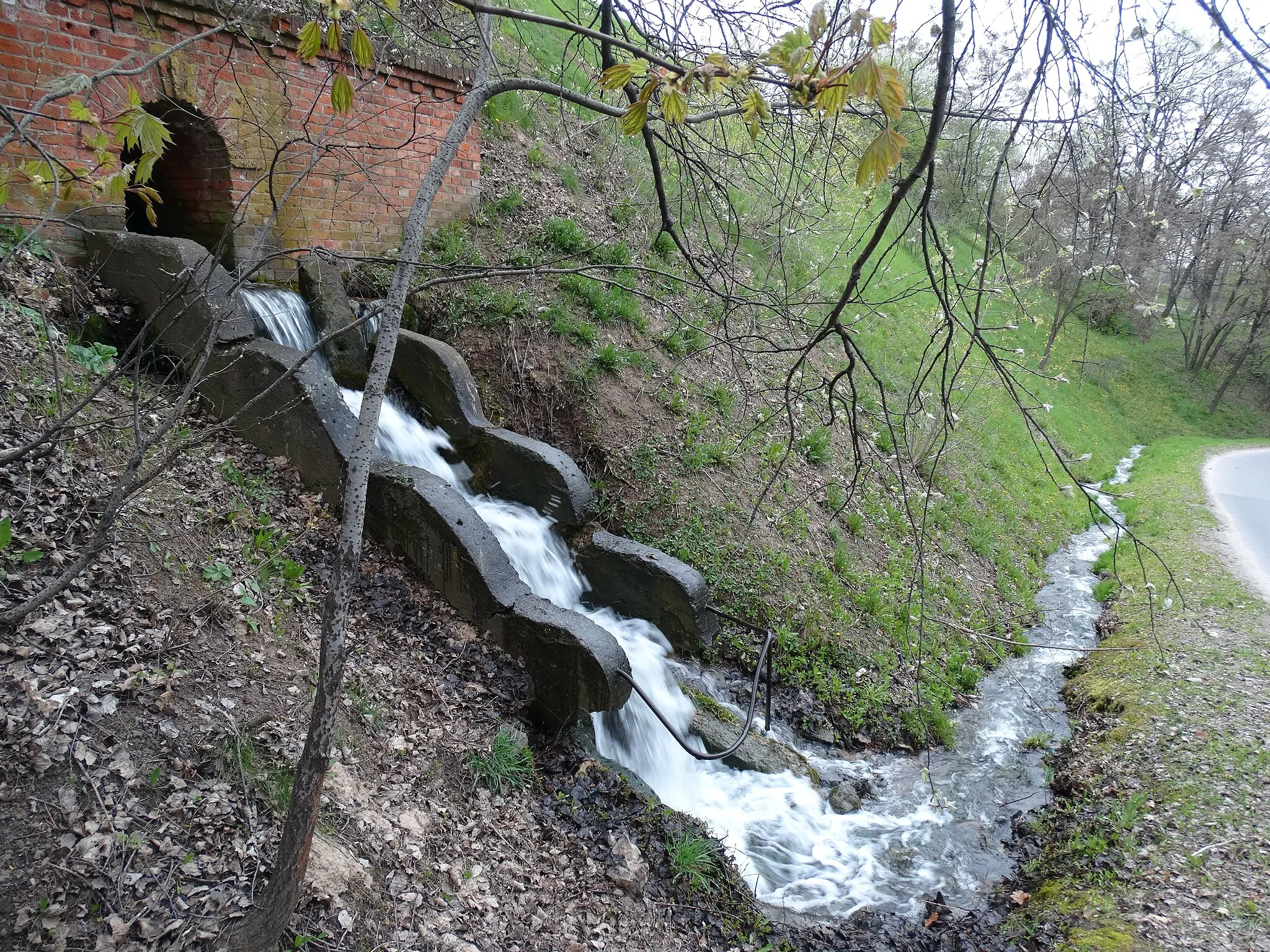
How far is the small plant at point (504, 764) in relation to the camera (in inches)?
170

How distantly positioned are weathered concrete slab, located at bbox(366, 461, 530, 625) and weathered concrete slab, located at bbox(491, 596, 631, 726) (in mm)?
174

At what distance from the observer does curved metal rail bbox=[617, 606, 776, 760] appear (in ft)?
14.9

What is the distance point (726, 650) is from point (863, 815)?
170cm

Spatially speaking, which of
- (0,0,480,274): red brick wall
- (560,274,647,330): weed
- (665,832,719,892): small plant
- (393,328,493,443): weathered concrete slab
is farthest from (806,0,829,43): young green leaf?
(560,274,647,330): weed

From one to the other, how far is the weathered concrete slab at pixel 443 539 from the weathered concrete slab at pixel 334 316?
4.93 ft

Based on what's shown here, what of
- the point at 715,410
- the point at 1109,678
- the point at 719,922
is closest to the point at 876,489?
the point at 715,410

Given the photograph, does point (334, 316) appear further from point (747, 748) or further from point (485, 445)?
point (747, 748)

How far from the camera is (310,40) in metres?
2.27

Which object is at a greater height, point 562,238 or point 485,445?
point 562,238

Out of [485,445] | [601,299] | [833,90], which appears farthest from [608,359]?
[833,90]

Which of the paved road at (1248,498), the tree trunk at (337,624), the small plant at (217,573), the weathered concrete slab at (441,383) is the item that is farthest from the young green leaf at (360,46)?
the paved road at (1248,498)

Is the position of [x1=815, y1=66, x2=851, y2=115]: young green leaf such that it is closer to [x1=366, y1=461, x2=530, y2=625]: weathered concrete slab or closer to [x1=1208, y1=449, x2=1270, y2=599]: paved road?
[x1=366, y1=461, x2=530, y2=625]: weathered concrete slab

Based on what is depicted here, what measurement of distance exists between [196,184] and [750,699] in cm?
683

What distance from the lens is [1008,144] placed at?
2197mm
